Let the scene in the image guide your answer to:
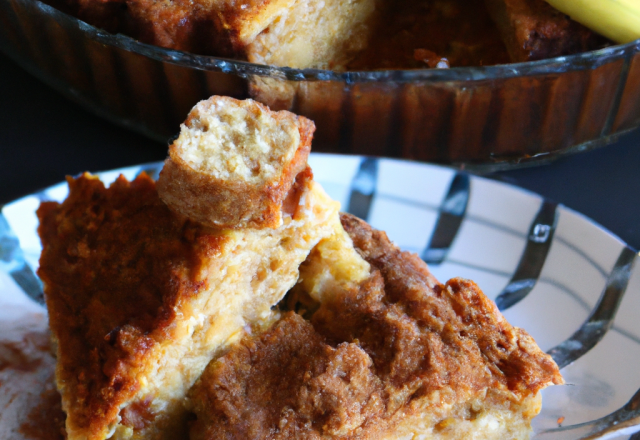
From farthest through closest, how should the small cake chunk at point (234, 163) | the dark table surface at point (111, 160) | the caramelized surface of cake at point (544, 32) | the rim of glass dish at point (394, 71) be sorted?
1. the dark table surface at point (111, 160)
2. the caramelized surface of cake at point (544, 32)
3. the rim of glass dish at point (394, 71)
4. the small cake chunk at point (234, 163)

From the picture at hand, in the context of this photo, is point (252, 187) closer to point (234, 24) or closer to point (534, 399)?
point (534, 399)

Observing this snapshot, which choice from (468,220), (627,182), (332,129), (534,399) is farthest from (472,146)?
(534,399)

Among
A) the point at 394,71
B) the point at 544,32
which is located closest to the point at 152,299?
the point at 394,71

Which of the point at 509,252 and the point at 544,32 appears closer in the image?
the point at 509,252

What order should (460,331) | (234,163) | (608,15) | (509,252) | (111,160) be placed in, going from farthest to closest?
1. (111,160)
2. (608,15)
3. (509,252)
4. (460,331)
5. (234,163)

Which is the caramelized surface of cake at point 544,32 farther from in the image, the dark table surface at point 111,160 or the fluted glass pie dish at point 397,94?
the dark table surface at point 111,160

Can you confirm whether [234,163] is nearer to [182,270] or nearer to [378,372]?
[182,270]

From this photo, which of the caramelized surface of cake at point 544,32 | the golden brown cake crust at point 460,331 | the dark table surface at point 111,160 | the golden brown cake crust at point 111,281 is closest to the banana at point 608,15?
the caramelized surface of cake at point 544,32
